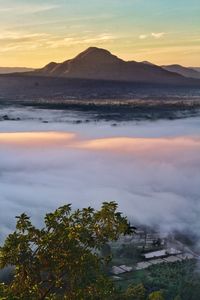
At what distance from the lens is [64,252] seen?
21109 millimetres

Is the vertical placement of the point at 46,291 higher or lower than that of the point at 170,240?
higher

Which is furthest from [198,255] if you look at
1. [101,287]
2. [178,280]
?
[101,287]

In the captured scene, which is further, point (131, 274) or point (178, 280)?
point (131, 274)

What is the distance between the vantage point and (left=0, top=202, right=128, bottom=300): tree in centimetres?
2105

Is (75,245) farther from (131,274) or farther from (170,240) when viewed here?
(170,240)

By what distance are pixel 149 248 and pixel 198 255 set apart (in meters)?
12.3

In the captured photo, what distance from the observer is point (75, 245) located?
21.1 metres

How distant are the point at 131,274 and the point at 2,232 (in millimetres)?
69874

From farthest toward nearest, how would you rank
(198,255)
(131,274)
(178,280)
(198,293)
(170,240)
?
(170,240)
(198,255)
(131,274)
(178,280)
(198,293)

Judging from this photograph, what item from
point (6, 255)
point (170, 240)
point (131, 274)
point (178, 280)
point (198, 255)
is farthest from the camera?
point (170, 240)

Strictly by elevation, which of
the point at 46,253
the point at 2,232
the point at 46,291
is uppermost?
the point at 46,253

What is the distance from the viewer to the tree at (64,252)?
2105cm

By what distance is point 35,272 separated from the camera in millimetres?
21859

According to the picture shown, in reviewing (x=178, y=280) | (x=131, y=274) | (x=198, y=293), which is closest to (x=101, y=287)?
(x=198, y=293)
